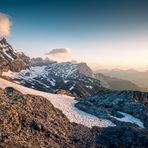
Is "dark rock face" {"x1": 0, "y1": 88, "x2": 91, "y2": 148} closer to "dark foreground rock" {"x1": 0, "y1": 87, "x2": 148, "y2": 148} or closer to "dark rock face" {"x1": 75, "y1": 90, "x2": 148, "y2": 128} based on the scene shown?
"dark foreground rock" {"x1": 0, "y1": 87, "x2": 148, "y2": 148}

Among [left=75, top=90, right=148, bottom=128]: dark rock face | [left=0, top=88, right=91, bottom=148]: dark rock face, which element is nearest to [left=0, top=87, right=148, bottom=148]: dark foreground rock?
[left=0, top=88, right=91, bottom=148]: dark rock face

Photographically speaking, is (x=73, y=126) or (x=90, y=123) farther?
(x=90, y=123)

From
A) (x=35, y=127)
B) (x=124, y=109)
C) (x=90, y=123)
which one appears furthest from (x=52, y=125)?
(x=124, y=109)

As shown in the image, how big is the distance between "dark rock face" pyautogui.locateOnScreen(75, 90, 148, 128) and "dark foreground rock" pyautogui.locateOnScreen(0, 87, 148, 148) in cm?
1108

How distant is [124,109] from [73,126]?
30.4m

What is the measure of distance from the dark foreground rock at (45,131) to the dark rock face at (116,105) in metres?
11.1

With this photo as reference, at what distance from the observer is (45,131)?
4044 cm

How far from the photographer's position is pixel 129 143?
44344 millimetres

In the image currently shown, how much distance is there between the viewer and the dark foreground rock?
3553 cm

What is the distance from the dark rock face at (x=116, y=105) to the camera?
6162 centimetres

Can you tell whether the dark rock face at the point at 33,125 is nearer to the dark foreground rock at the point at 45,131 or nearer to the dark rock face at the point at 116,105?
the dark foreground rock at the point at 45,131

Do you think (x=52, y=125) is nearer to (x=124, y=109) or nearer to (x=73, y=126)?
(x=73, y=126)

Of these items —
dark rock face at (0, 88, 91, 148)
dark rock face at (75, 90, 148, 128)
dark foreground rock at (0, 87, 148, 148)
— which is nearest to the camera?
dark rock face at (0, 88, 91, 148)

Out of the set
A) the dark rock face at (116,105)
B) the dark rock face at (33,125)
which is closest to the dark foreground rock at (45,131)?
the dark rock face at (33,125)
